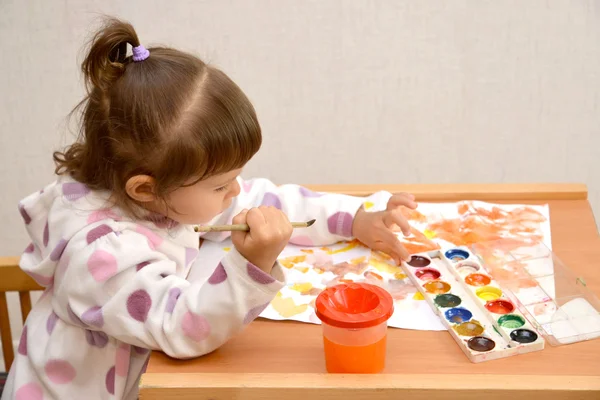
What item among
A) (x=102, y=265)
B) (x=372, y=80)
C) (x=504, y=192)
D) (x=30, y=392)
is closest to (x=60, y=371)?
(x=30, y=392)

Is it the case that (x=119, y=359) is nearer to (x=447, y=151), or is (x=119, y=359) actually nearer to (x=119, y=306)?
(x=119, y=306)

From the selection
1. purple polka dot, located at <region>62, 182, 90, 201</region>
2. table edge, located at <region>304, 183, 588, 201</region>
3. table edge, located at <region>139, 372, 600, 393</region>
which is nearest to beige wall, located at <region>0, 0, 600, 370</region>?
table edge, located at <region>304, 183, 588, 201</region>

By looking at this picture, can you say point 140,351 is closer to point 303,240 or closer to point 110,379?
point 110,379

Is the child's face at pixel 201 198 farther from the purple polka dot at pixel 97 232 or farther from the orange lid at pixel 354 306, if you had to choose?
the orange lid at pixel 354 306

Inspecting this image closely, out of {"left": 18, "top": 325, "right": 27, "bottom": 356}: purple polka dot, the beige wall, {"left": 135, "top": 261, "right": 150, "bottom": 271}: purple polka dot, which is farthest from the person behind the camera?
the beige wall

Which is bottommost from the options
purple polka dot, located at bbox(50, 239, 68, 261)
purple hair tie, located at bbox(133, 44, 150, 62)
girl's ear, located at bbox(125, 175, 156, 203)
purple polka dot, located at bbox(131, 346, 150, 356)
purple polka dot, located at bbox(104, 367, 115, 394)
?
purple polka dot, located at bbox(104, 367, 115, 394)

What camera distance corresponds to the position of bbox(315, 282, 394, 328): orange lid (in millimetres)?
658

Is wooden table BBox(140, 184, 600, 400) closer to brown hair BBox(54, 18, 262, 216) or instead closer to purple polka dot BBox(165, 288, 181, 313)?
purple polka dot BBox(165, 288, 181, 313)

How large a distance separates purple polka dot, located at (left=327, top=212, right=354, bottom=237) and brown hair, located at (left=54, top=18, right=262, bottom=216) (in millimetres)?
209

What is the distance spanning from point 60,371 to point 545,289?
553mm

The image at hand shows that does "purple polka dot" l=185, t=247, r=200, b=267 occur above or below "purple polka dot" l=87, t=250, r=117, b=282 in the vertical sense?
below

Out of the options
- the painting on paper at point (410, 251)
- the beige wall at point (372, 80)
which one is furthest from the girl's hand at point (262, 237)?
the beige wall at point (372, 80)

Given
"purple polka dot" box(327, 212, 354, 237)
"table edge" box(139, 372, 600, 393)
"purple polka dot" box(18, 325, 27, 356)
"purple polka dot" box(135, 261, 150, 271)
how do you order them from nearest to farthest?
1. "table edge" box(139, 372, 600, 393)
2. "purple polka dot" box(135, 261, 150, 271)
3. "purple polka dot" box(18, 325, 27, 356)
4. "purple polka dot" box(327, 212, 354, 237)

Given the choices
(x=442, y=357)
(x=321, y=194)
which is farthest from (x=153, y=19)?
(x=442, y=357)
